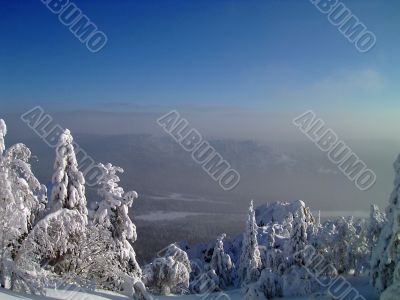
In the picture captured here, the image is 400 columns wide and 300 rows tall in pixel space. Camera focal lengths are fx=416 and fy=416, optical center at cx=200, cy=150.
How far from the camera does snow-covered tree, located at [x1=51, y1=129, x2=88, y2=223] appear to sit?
20.8 meters

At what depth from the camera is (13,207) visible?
597 inches

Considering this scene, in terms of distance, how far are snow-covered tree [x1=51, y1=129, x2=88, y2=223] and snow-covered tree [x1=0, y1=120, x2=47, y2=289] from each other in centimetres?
439

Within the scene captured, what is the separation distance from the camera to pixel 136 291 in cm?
1805

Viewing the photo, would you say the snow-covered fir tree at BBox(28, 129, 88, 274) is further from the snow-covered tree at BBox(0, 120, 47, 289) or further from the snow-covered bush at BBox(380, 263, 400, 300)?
the snow-covered bush at BBox(380, 263, 400, 300)

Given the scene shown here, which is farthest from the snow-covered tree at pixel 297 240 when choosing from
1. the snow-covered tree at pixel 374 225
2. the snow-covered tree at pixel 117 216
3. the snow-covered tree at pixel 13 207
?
the snow-covered tree at pixel 13 207

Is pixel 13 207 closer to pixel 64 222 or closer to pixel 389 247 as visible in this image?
pixel 64 222

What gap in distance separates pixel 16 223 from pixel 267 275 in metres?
18.7

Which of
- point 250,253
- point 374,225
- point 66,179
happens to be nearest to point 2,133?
point 66,179

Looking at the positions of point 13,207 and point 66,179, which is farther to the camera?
point 66,179

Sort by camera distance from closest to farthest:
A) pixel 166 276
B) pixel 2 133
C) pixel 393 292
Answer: pixel 2 133
pixel 393 292
pixel 166 276

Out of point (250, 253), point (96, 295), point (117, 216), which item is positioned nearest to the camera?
point (96, 295)

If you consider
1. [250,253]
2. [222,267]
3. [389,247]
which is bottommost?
[222,267]

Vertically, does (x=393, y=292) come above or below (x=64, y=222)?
above

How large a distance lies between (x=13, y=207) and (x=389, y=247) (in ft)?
52.4
